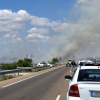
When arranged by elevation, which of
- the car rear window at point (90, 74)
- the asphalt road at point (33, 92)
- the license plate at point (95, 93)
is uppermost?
the car rear window at point (90, 74)

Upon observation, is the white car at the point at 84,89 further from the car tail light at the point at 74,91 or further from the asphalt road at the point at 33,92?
the asphalt road at the point at 33,92

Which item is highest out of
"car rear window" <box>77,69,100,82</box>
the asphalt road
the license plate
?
"car rear window" <box>77,69,100,82</box>

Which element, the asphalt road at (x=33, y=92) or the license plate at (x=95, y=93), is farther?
the asphalt road at (x=33, y=92)

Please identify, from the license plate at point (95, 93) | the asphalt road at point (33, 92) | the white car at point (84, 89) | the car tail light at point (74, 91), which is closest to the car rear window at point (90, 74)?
the white car at point (84, 89)

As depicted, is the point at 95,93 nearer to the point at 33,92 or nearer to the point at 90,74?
the point at 90,74

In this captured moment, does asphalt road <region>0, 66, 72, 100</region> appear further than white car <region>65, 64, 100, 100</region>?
Yes

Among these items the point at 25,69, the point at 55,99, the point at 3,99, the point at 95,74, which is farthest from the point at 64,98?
the point at 25,69

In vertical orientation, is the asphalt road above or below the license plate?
below

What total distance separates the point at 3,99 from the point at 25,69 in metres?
30.5

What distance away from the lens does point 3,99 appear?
12.5 meters

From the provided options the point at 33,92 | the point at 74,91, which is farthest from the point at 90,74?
the point at 33,92

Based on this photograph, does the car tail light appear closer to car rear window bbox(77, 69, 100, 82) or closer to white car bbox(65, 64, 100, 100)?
white car bbox(65, 64, 100, 100)

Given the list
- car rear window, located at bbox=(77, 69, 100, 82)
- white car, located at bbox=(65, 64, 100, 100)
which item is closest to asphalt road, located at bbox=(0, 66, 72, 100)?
car rear window, located at bbox=(77, 69, 100, 82)

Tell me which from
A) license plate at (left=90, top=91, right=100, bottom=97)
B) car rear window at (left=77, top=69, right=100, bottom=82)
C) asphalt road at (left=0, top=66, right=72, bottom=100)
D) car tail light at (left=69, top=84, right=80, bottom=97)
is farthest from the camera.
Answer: asphalt road at (left=0, top=66, right=72, bottom=100)
